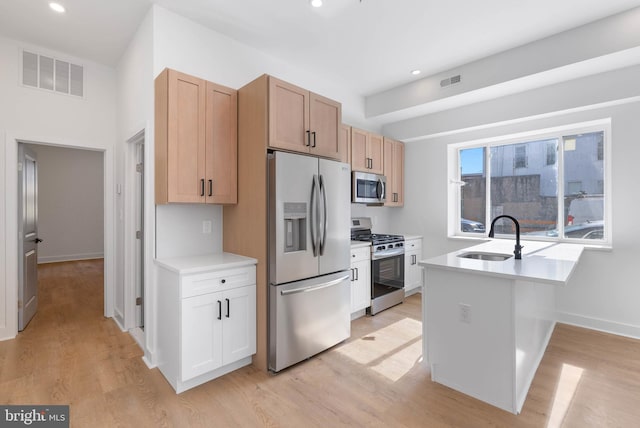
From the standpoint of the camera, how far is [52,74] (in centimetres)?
343

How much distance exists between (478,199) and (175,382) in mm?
4506

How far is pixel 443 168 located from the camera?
4867mm

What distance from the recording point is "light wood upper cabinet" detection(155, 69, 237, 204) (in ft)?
8.24

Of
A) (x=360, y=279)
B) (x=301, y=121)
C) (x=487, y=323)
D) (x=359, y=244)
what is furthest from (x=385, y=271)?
(x=301, y=121)

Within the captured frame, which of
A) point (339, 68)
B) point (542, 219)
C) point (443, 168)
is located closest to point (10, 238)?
point (339, 68)

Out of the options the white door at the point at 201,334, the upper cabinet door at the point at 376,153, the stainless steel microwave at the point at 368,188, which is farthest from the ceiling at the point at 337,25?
the white door at the point at 201,334

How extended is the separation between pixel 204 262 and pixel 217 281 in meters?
0.22

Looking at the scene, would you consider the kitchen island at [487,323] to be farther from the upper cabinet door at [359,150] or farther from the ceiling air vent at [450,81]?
the ceiling air vent at [450,81]

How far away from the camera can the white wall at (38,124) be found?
320 centimetres

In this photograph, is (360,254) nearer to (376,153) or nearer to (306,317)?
(306,317)

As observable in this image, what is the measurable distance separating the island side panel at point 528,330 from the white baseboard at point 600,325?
90 cm

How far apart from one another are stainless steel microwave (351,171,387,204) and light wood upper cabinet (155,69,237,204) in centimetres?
189

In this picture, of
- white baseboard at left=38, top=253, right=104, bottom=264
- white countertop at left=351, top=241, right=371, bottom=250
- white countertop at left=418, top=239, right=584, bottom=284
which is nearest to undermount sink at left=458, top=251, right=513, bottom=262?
white countertop at left=418, top=239, right=584, bottom=284

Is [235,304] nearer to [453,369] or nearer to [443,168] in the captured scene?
[453,369]
